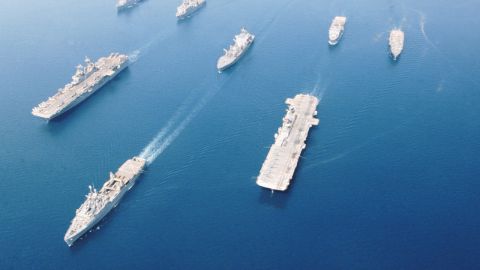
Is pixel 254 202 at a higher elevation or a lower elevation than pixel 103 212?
higher

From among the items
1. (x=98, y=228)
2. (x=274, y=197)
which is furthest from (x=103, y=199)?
(x=274, y=197)

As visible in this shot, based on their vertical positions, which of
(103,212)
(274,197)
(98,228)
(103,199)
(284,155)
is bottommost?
(98,228)

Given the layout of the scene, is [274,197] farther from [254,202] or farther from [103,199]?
[103,199]

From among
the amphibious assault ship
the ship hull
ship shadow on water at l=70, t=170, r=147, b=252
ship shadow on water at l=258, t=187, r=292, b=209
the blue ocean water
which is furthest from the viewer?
ship shadow on water at l=258, t=187, r=292, b=209

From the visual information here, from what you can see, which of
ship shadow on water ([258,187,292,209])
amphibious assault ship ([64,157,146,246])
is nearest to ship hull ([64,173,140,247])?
amphibious assault ship ([64,157,146,246])

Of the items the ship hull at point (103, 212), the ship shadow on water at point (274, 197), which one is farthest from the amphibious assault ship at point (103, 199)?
the ship shadow on water at point (274, 197)

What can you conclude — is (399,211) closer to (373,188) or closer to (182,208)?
(373,188)

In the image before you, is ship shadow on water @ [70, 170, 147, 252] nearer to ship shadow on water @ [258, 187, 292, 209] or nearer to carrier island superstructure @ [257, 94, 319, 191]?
ship shadow on water @ [258, 187, 292, 209]
